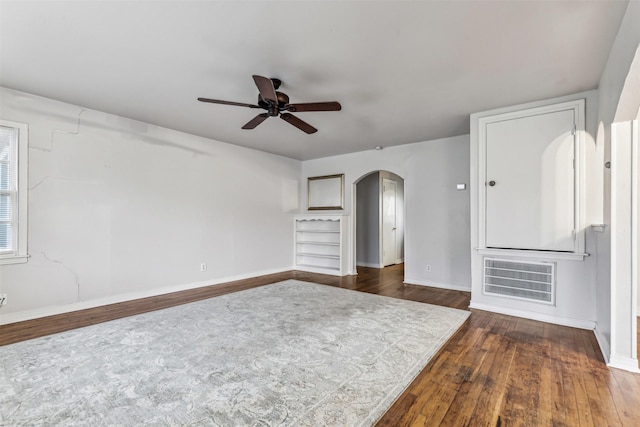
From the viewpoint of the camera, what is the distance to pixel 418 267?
17.5ft

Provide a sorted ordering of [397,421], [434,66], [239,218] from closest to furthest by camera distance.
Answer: [397,421]
[434,66]
[239,218]

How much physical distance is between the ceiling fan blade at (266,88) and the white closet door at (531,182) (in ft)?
9.37

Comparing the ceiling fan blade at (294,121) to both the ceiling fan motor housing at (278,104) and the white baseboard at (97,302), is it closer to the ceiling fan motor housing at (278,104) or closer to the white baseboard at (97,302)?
the ceiling fan motor housing at (278,104)

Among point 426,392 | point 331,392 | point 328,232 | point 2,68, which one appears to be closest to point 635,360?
point 426,392

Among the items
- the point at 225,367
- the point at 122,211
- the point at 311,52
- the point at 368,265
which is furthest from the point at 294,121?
the point at 368,265

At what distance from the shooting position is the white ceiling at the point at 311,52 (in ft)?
6.55

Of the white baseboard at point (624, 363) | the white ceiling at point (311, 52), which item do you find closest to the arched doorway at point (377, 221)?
the white ceiling at point (311, 52)

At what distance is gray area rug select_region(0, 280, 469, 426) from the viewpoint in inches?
69.2

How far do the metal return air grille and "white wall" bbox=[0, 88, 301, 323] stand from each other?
410 cm

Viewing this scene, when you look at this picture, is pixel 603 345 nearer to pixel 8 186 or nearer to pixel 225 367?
pixel 225 367

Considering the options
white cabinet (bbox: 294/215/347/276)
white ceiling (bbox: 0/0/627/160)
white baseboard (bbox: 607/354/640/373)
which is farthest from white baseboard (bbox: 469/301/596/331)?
white cabinet (bbox: 294/215/347/276)

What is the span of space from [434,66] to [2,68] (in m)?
4.07

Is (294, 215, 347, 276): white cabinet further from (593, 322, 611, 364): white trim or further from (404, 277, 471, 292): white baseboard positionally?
(593, 322, 611, 364): white trim

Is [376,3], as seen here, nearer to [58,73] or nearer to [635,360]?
[58,73]
